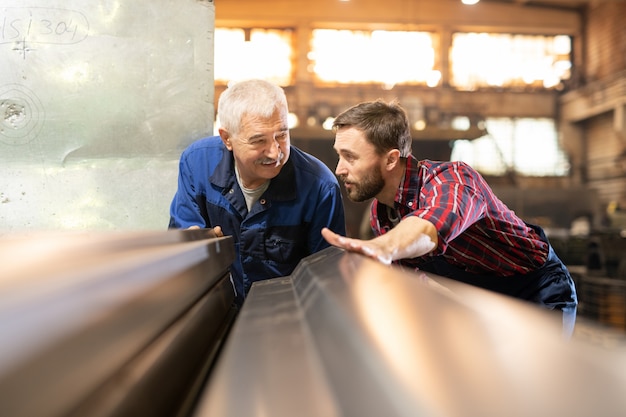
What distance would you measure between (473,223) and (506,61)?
12433 millimetres

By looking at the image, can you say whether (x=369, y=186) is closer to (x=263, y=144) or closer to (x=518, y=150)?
(x=263, y=144)

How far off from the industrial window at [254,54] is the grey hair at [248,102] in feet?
32.9

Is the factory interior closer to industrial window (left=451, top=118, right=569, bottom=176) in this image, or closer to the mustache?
the mustache

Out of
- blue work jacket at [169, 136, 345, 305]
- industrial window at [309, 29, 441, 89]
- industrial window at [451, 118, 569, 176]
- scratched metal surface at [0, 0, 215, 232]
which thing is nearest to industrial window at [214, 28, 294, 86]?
industrial window at [309, 29, 441, 89]

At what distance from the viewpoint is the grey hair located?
2.02 meters

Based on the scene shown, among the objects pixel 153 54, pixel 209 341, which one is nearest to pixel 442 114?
pixel 153 54

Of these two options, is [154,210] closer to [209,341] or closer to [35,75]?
[35,75]

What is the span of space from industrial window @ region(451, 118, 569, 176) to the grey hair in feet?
36.4

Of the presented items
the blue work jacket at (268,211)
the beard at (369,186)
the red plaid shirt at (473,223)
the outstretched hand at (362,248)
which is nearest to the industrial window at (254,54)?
the blue work jacket at (268,211)

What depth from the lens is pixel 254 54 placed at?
12.2 meters

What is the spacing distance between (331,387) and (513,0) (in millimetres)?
14601

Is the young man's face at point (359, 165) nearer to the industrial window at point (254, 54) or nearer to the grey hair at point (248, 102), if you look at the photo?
the grey hair at point (248, 102)

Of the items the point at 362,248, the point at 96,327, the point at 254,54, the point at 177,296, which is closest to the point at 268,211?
the point at 362,248

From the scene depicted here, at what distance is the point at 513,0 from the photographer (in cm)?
1350
